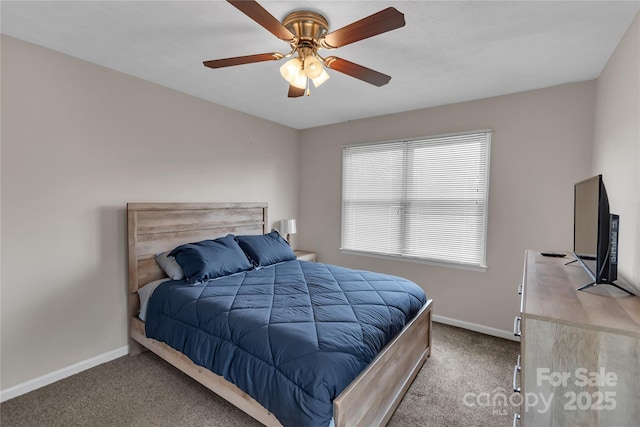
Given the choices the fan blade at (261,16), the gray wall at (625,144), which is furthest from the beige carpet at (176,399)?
the fan blade at (261,16)

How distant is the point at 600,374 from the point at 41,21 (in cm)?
340

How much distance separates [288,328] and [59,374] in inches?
79.6

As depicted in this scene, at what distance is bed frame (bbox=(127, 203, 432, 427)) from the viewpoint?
1.58m

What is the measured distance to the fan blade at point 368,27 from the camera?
1.30 meters

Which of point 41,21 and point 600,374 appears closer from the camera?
point 600,374

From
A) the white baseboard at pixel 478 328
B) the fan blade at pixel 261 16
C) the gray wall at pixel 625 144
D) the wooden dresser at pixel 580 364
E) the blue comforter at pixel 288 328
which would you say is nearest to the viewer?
the wooden dresser at pixel 580 364

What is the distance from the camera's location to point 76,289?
7.67 feet

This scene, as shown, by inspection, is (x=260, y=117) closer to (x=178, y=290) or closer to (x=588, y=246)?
(x=178, y=290)

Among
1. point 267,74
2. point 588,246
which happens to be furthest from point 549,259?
point 267,74

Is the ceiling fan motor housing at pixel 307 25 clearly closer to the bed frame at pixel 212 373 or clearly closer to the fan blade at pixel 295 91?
the fan blade at pixel 295 91

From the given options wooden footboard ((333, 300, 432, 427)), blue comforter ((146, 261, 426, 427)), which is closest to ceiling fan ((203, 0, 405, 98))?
blue comforter ((146, 261, 426, 427))

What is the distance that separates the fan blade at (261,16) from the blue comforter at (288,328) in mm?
1599

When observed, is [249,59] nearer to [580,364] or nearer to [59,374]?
[580,364]

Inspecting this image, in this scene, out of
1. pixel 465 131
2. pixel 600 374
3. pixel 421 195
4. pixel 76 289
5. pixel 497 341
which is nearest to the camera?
pixel 600 374
